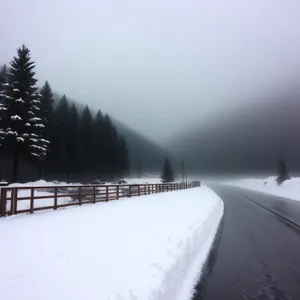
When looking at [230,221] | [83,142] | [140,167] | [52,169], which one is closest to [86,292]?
[230,221]

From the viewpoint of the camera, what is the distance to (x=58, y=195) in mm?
15508

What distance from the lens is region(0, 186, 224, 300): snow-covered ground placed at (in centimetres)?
502

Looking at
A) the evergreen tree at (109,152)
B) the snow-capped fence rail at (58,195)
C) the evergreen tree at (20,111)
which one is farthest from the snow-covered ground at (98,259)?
the evergreen tree at (109,152)

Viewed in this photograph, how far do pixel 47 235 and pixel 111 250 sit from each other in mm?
2286

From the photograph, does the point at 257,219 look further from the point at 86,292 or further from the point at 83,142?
the point at 83,142

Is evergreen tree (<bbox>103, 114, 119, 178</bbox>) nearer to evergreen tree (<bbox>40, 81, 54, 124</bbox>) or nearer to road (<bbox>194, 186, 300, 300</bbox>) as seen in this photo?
evergreen tree (<bbox>40, 81, 54, 124</bbox>)

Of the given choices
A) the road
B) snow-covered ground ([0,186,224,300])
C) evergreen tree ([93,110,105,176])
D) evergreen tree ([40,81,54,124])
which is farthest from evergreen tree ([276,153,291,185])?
snow-covered ground ([0,186,224,300])

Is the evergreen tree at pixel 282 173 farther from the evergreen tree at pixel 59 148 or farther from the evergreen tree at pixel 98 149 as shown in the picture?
the evergreen tree at pixel 59 148

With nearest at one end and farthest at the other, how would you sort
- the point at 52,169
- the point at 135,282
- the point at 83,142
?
the point at 135,282, the point at 52,169, the point at 83,142

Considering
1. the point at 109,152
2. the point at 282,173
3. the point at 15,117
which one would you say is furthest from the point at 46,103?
the point at 282,173

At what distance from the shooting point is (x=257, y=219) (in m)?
16.5

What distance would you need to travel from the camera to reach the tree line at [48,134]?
34.7 meters

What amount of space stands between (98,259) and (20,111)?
31.9m

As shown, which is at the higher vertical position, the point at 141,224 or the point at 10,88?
the point at 10,88
